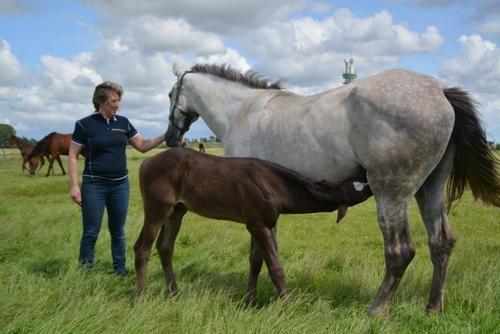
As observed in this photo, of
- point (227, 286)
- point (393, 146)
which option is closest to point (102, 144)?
→ point (227, 286)

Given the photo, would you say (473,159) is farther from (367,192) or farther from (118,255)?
(118,255)

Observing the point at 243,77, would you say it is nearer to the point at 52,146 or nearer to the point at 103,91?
the point at 103,91

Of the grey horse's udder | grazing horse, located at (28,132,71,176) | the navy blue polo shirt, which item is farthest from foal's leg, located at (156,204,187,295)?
grazing horse, located at (28,132,71,176)

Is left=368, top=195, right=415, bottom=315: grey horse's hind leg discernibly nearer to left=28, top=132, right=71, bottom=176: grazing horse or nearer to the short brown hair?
the short brown hair

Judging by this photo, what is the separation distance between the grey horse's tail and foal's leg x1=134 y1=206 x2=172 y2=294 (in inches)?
110

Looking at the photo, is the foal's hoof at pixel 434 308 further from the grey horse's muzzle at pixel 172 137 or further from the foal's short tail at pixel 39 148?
the foal's short tail at pixel 39 148

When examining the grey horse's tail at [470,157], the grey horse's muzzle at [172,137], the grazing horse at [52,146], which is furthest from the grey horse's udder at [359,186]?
the grazing horse at [52,146]

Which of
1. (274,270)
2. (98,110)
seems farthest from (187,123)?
(274,270)

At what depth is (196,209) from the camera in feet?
15.4

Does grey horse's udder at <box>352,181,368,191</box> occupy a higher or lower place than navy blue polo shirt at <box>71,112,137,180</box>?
lower

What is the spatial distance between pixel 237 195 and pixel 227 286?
1.22 meters

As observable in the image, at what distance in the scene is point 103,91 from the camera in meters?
5.33

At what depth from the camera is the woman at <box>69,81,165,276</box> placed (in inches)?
210

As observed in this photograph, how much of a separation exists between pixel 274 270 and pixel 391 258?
40.6 inches
